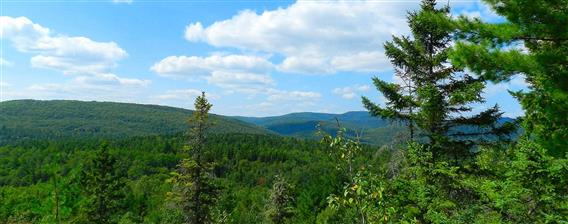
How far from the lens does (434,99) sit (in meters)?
15.1

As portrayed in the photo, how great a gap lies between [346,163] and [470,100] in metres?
9.54

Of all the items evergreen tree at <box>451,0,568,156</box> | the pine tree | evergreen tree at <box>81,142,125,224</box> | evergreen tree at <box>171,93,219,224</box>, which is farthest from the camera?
evergreen tree at <box>81,142,125,224</box>

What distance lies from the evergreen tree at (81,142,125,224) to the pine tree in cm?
2418

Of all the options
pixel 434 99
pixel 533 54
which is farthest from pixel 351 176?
pixel 434 99

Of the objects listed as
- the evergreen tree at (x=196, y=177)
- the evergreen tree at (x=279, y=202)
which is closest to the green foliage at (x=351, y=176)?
the evergreen tree at (x=196, y=177)

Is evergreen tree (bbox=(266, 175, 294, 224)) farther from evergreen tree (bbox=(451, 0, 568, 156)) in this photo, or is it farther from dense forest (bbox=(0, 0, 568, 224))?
evergreen tree (bbox=(451, 0, 568, 156))

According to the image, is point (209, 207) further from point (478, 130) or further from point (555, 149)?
point (555, 149)

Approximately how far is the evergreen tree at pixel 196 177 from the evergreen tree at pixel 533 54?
19161 millimetres

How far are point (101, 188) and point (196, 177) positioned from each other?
1232cm

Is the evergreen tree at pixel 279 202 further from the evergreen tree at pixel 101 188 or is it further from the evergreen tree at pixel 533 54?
the evergreen tree at pixel 533 54

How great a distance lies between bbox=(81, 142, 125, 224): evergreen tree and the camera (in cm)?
3391

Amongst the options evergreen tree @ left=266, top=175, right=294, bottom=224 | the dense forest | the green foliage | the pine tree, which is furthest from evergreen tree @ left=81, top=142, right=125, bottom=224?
the green foliage

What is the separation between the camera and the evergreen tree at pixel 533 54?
7727mm

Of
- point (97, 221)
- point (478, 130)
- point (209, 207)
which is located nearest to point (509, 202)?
point (478, 130)
